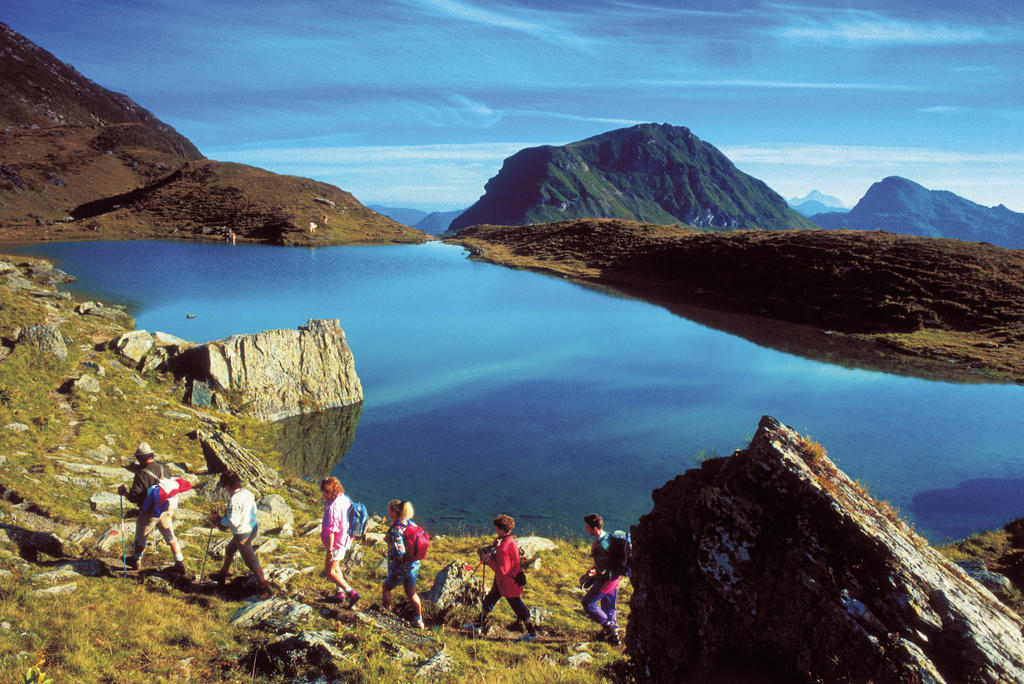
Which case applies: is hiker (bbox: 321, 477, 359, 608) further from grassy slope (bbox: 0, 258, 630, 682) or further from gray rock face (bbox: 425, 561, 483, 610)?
gray rock face (bbox: 425, 561, 483, 610)

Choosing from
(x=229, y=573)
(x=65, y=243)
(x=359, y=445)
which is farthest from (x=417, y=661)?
(x=65, y=243)

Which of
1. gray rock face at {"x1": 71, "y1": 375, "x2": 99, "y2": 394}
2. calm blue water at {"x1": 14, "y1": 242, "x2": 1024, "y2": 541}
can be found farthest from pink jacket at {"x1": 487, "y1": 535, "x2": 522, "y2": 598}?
gray rock face at {"x1": 71, "y1": 375, "x2": 99, "y2": 394}

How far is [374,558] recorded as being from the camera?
44.7 feet

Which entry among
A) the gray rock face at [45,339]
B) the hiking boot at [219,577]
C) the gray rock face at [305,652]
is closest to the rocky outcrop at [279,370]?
the gray rock face at [45,339]

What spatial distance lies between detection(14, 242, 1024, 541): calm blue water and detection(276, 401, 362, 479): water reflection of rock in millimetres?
796

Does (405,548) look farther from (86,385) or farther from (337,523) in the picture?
(86,385)

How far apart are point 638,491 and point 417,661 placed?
1498cm

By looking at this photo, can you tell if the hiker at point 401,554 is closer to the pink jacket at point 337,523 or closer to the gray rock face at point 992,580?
the pink jacket at point 337,523

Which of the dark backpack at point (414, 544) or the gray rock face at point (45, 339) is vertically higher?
the gray rock face at point (45, 339)

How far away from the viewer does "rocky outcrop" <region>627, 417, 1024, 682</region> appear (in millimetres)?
5852

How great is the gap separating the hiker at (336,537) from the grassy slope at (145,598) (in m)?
0.74

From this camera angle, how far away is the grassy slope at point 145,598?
6957 mm

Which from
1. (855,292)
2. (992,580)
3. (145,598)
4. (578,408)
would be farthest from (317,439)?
(855,292)

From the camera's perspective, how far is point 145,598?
862 centimetres
